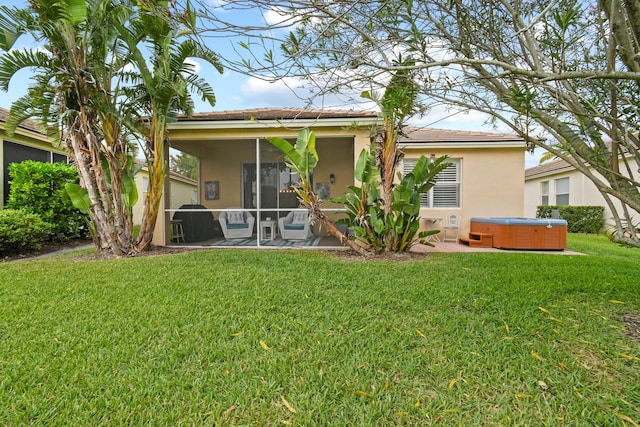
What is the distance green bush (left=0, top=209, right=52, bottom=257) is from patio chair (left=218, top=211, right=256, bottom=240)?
15.7 ft

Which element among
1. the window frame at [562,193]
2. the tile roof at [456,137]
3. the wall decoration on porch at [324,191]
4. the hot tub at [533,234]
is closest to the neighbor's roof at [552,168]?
the window frame at [562,193]

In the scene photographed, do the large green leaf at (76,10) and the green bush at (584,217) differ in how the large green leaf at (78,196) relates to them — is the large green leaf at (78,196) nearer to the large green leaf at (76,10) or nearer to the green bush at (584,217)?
the large green leaf at (76,10)

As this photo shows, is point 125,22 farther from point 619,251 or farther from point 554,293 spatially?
point 619,251

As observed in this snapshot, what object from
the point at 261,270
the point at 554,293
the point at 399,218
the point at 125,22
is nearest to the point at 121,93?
the point at 125,22

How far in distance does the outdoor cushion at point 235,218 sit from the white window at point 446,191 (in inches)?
258

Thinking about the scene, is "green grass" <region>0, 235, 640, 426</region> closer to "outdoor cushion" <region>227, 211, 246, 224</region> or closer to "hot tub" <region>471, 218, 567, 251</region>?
"hot tub" <region>471, 218, 567, 251</region>

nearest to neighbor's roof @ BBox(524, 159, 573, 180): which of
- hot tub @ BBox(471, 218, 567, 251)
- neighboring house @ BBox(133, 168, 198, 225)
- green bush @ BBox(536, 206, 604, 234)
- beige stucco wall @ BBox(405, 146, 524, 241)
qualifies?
green bush @ BBox(536, 206, 604, 234)

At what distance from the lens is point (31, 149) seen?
11.1 meters

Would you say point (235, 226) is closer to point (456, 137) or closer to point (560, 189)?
point (456, 137)

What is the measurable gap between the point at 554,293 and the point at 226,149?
12116mm

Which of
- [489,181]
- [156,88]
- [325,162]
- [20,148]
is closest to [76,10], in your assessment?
[156,88]

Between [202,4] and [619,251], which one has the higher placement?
[202,4]

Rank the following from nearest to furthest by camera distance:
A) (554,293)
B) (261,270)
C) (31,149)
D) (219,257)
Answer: (554,293) → (261,270) → (219,257) → (31,149)

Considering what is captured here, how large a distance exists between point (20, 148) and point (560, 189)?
81.0ft
